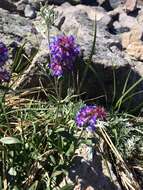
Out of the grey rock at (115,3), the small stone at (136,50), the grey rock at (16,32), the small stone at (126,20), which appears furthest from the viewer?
the grey rock at (115,3)

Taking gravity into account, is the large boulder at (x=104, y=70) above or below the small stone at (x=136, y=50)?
above

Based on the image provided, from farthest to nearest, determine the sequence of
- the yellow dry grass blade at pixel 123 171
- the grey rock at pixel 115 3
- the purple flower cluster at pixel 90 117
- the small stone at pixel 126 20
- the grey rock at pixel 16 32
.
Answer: the grey rock at pixel 115 3, the small stone at pixel 126 20, the grey rock at pixel 16 32, the yellow dry grass blade at pixel 123 171, the purple flower cluster at pixel 90 117

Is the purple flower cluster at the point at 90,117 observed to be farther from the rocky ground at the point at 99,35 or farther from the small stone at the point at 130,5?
the small stone at the point at 130,5

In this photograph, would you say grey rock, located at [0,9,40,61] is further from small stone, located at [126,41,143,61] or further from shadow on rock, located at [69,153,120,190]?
shadow on rock, located at [69,153,120,190]

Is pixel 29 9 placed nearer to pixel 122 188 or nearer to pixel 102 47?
pixel 102 47

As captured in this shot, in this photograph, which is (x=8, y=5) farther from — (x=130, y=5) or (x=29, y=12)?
(x=130, y=5)

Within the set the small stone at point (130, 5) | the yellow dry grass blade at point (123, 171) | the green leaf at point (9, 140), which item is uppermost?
the green leaf at point (9, 140)

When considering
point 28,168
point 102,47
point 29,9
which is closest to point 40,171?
point 28,168

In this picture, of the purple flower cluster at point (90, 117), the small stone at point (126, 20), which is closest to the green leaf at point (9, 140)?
the purple flower cluster at point (90, 117)
